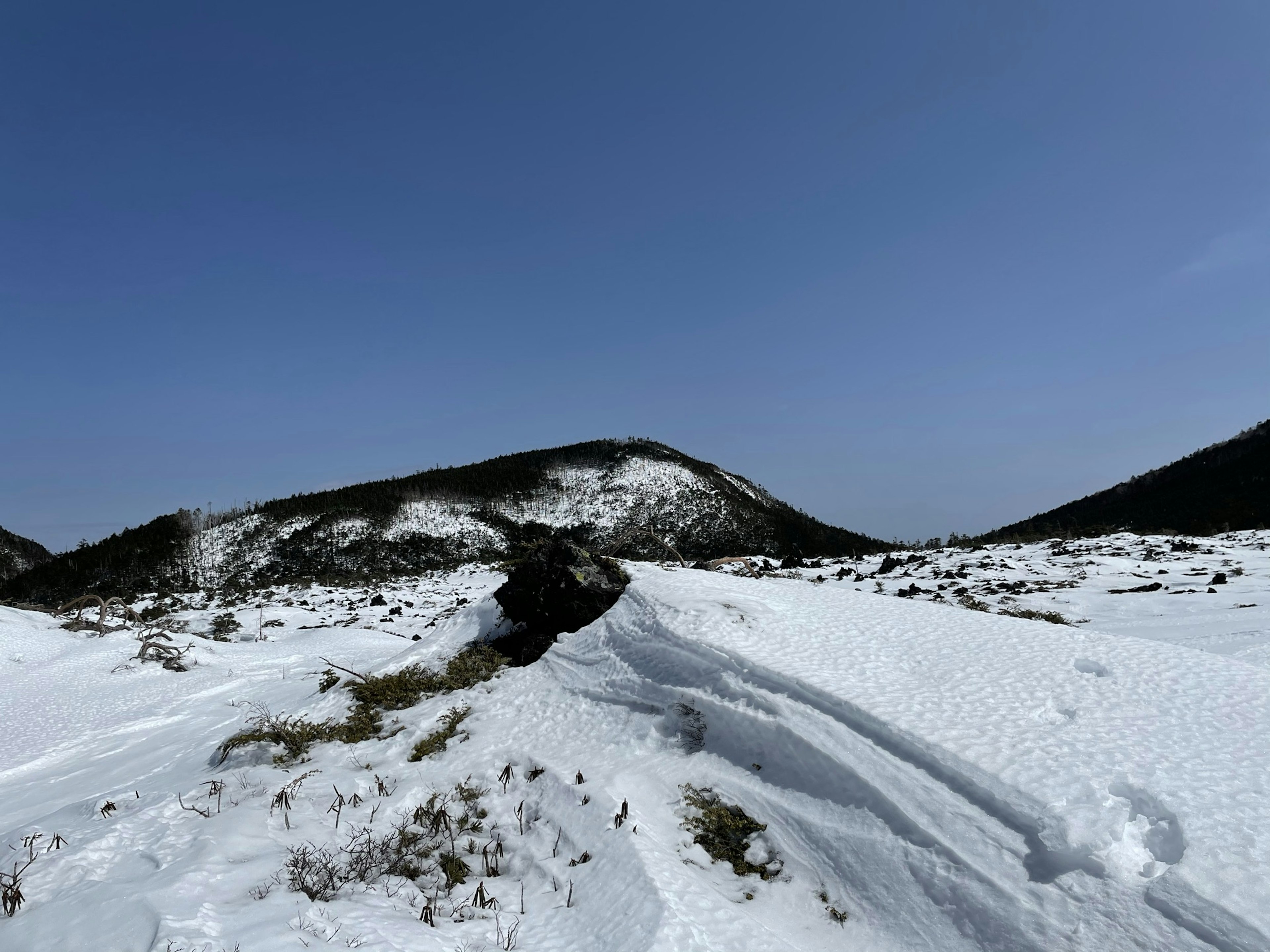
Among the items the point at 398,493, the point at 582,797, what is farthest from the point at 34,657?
the point at 398,493

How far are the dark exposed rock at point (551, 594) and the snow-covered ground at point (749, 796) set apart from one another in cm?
47

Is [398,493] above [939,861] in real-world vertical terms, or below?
above

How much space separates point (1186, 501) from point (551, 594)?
30.6 meters

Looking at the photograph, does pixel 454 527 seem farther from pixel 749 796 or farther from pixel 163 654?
pixel 749 796

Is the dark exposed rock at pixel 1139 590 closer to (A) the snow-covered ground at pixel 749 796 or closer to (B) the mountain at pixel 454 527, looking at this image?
(A) the snow-covered ground at pixel 749 796

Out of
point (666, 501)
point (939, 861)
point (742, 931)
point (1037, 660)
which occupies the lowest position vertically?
point (742, 931)

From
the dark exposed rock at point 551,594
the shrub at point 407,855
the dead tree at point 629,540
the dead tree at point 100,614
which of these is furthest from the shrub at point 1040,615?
the dead tree at point 100,614

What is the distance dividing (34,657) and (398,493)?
3830 cm

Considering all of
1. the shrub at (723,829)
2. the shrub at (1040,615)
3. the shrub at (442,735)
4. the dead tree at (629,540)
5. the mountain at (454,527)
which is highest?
the mountain at (454,527)

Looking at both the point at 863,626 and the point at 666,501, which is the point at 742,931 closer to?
the point at 863,626

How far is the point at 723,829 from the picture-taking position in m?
3.20

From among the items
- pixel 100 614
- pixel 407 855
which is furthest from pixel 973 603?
pixel 100 614

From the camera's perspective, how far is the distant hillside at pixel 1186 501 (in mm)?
18109

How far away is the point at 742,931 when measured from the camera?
245cm
